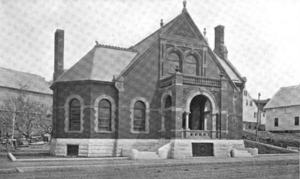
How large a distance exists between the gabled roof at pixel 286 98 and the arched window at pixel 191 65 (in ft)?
85.7

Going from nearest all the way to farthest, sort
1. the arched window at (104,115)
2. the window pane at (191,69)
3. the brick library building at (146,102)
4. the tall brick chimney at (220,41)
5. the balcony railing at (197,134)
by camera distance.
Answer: the balcony railing at (197,134) → the brick library building at (146,102) → the arched window at (104,115) → the window pane at (191,69) → the tall brick chimney at (220,41)

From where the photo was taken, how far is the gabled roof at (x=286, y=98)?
166 ft

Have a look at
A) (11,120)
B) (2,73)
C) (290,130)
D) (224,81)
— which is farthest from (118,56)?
(2,73)

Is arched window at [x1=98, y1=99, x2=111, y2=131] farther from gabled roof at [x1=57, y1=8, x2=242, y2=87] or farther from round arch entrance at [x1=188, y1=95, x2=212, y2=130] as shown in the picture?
round arch entrance at [x1=188, y1=95, x2=212, y2=130]

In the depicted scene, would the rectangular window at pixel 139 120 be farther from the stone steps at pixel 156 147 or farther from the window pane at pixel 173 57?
the window pane at pixel 173 57

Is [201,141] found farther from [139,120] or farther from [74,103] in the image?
[74,103]

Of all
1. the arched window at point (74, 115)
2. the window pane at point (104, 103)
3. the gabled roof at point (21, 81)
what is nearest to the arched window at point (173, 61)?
the window pane at point (104, 103)

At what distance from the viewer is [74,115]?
27.3 m

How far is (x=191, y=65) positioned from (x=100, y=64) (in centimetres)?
786

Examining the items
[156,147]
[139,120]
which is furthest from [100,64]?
[156,147]

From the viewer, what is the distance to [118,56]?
1159 inches

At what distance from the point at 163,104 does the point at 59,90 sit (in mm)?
8517

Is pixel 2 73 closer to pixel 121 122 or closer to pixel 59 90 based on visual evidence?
pixel 59 90

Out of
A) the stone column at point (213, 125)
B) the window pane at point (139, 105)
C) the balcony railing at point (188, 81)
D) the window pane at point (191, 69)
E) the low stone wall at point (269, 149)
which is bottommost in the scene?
the low stone wall at point (269, 149)
